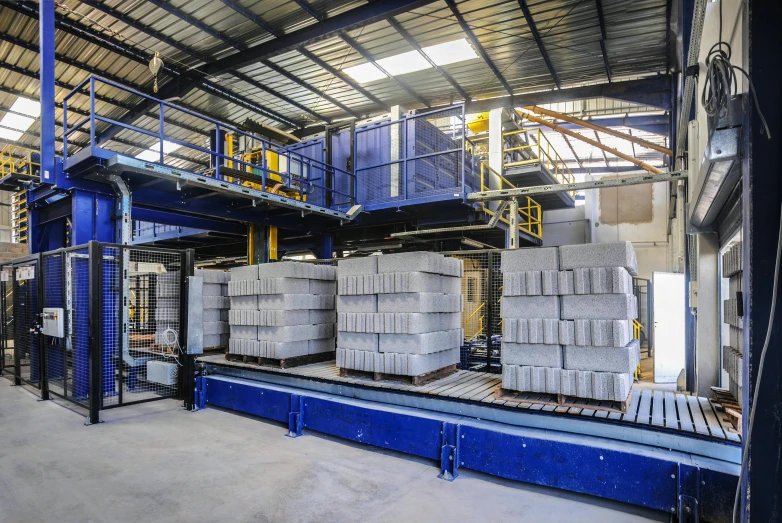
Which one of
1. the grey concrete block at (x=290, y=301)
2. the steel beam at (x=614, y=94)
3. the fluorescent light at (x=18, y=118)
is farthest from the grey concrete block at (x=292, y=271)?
the fluorescent light at (x=18, y=118)

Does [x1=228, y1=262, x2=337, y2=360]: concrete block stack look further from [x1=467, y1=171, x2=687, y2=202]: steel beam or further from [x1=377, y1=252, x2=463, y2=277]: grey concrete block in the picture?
[x1=467, y1=171, x2=687, y2=202]: steel beam

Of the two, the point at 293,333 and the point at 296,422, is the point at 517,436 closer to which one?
the point at 296,422

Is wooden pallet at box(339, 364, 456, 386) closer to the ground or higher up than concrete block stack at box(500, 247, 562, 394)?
closer to the ground

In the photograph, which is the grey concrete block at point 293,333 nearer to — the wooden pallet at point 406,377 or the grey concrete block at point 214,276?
the wooden pallet at point 406,377

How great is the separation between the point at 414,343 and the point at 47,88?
25.1 feet

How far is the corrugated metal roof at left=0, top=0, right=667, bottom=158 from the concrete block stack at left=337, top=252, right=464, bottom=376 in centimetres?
746

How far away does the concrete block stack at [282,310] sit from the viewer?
6961mm

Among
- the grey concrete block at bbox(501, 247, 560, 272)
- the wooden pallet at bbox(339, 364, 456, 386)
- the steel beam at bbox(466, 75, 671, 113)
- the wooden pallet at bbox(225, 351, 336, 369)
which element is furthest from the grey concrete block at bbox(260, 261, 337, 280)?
the steel beam at bbox(466, 75, 671, 113)

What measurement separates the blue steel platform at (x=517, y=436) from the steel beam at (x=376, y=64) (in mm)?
9167

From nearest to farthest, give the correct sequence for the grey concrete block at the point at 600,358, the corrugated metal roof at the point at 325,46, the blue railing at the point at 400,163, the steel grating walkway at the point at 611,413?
the steel grating walkway at the point at 611,413
the grey concrete block at the point at 600,358
the corrugated metal roof at the point at 325,46
the blue railing at the point at 400,163

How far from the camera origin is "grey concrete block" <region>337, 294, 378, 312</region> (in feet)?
20.1

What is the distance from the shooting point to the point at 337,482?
453cm

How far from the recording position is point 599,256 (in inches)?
183

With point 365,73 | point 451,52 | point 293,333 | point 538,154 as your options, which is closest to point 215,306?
point 293,333
